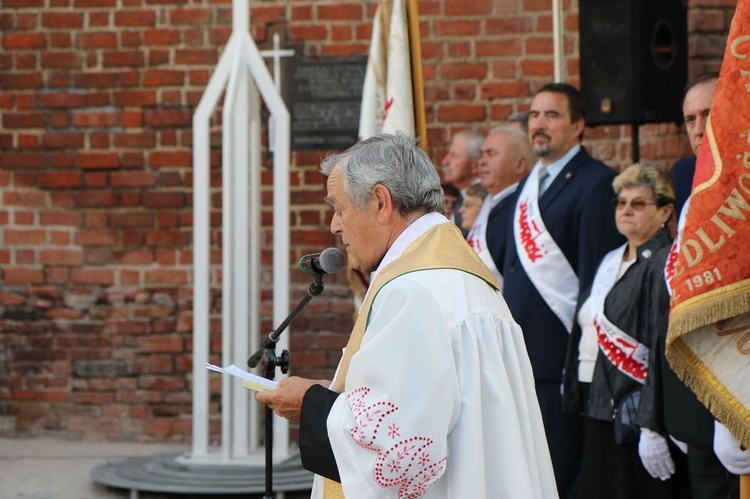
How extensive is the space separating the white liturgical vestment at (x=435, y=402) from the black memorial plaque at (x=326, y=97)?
170 inches

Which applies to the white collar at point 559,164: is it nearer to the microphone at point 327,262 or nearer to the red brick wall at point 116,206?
the red brick wall at point 116,206

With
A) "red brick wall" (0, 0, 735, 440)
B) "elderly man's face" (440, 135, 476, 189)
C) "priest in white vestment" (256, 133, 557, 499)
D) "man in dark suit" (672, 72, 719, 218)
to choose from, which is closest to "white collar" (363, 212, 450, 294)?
"priest in white vestment" (256, 133, 557, 499)

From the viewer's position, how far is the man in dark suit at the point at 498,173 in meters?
5.20

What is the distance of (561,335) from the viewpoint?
4.71 meters

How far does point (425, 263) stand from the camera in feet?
8.00

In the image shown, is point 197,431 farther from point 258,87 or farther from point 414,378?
point 414,378

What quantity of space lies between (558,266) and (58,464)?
9.38ft

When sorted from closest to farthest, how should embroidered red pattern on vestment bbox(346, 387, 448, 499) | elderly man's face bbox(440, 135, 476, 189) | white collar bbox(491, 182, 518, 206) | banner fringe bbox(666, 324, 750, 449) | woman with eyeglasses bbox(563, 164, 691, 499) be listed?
embroidered red pattern on vestment bbox(346, 387, 448, 499), banner fringe bbox(666, 324, 750, 449), woman with eyeglasses bbox(563, 164, 691, 499), white collar bbox(491, 182, 518, 206), elderly man's face bbox(440, 135, 476, 189)

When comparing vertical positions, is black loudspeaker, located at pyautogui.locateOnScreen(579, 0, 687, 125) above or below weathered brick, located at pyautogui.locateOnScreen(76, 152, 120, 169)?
above

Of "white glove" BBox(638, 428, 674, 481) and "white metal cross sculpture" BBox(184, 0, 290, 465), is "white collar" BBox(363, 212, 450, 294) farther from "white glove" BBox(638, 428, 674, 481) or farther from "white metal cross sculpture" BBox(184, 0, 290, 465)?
"white metal cross sculpture" BBox(184, 0, 290, 465)

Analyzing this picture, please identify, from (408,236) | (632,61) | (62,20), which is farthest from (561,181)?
(62,20)

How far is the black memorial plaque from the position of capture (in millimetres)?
6715

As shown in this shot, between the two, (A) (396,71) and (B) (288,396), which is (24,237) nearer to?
(A) (396,71)

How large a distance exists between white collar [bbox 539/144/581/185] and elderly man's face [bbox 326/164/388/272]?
93.7 inches
